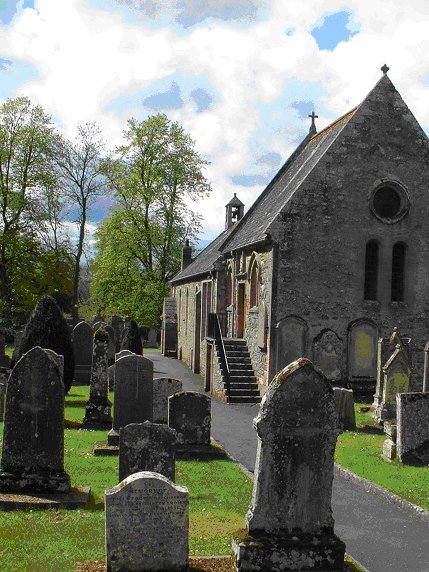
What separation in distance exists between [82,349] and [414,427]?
16.7 meters

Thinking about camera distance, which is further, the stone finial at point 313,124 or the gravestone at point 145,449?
the stone finial at point 313,124

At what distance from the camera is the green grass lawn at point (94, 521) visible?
7.43 metres

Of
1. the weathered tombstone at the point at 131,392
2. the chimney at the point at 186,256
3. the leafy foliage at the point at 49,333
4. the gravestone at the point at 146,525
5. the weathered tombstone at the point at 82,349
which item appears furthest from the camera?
the chimney at the point at 186,256

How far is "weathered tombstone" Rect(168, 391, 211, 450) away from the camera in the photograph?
1330 centimetres

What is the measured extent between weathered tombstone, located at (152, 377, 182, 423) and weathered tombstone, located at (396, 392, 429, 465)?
550cm

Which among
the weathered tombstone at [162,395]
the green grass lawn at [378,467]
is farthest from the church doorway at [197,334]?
the weathered tombstone at [162,395]

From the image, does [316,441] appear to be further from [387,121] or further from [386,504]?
[387,121]

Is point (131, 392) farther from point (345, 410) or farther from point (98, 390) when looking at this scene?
point (345, 410)

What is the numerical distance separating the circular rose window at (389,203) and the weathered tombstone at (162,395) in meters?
11.3

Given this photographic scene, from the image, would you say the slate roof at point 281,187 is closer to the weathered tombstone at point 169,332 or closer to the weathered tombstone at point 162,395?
the weathered tombstone at point 162,395

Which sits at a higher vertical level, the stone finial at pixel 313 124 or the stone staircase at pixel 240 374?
the stone finial at pixel 313 124

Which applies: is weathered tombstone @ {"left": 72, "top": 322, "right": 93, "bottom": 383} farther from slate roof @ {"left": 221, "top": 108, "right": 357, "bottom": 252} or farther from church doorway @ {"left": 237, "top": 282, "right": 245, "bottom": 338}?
slate roof @ {"left": 221, "top": 108, "right": 357, "bottom": 252}

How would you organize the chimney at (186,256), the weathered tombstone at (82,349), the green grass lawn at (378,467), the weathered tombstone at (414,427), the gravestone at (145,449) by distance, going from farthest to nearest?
the chimney at (186,256)
the weathered tombstone at (82,349)
the weathered tombstone at (414,427)
the green grass lawn at (378,467)
the gravestone at (145,449)

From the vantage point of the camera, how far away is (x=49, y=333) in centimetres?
2055
